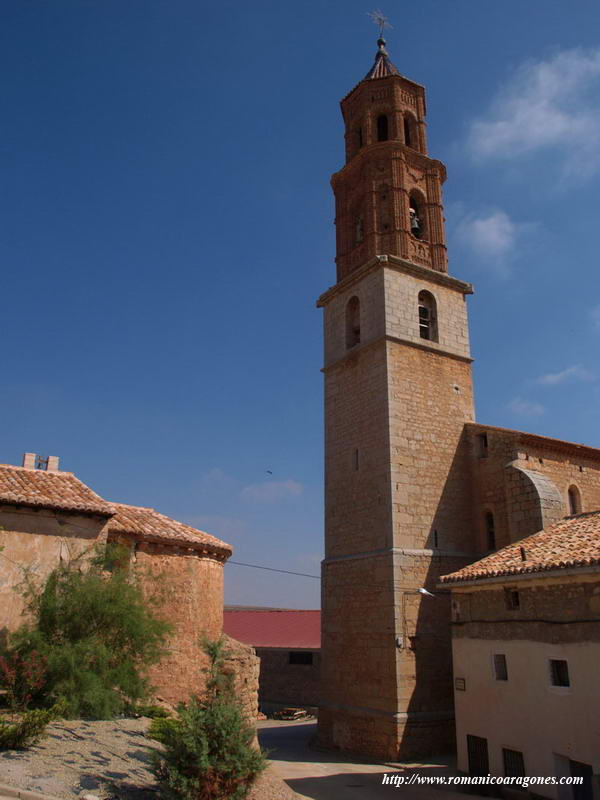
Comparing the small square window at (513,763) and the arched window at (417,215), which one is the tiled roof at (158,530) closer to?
the small square window at (513,763)

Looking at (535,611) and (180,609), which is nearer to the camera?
(535,611)

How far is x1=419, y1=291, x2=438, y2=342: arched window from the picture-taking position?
65.3ft

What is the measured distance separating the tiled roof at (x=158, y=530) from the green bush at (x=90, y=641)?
183cm

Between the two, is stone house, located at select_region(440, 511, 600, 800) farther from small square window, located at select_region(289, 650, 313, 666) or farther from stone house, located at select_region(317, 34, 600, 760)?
small square window, located at select_region(289, 650, 313, 666)

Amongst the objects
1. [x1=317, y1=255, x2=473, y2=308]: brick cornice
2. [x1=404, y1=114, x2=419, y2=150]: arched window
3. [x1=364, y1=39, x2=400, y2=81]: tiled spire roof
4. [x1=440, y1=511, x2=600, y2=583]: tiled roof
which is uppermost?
[x1=364, y1=39, x2=400, y2=81]: tiled spire roof

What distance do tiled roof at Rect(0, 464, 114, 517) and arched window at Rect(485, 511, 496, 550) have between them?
10.6 m

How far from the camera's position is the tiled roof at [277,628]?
29.1 m

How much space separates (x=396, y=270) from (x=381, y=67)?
10.1 metres

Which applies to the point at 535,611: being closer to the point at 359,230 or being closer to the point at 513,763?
the point at 513,763

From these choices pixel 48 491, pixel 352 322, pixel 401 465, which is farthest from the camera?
pixel 352 322

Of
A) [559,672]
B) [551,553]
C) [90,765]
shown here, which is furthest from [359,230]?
[90,765]

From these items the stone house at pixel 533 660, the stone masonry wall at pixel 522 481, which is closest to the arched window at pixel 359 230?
the stone masonry wall at pixel 522 481

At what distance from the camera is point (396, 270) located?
1955 cm

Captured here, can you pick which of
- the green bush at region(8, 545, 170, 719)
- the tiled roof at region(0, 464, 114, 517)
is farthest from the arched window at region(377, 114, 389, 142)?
the green bush at region(8, 545, 170, 719)
